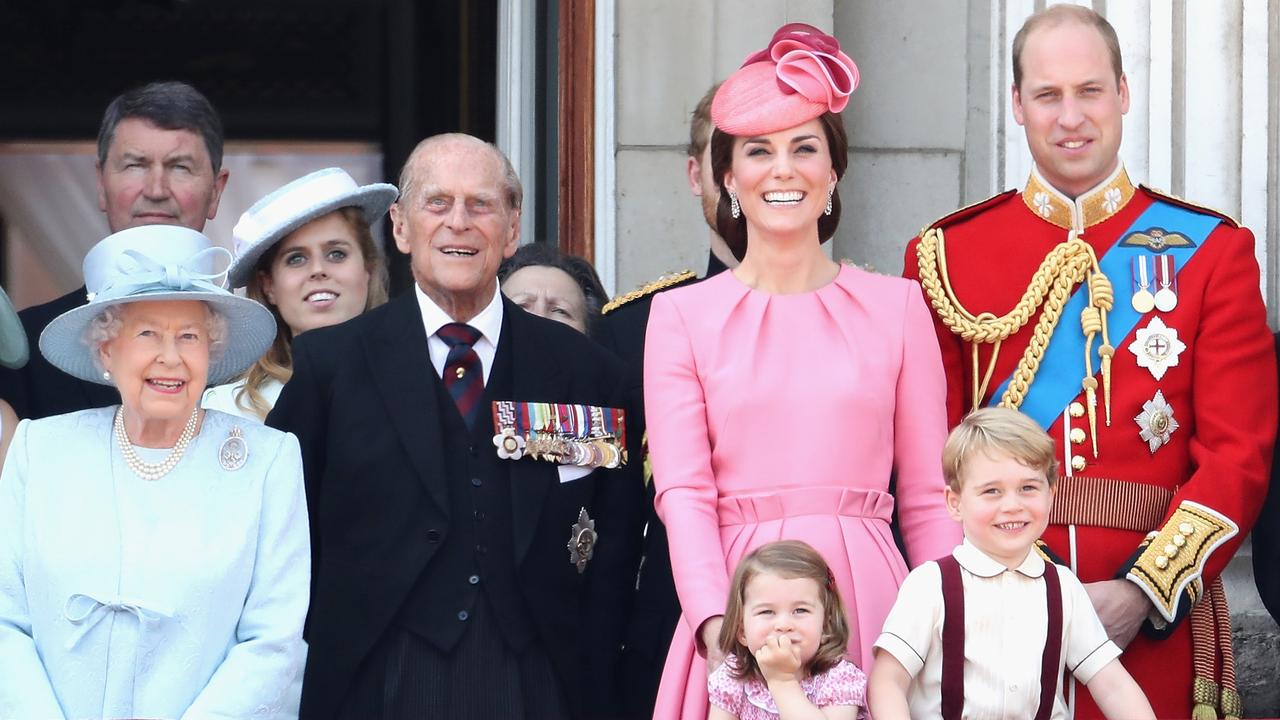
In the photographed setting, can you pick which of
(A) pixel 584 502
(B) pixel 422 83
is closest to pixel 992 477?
(A) pixel 584 502

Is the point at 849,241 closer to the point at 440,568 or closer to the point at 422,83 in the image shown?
the point at 440,568

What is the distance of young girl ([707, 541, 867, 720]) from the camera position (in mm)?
3680

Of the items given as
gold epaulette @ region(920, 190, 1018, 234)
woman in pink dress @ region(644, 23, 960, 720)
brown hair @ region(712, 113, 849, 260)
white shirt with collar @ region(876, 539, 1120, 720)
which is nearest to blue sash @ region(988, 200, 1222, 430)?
gold epaulette @ region(920, 190, 1018, 234)

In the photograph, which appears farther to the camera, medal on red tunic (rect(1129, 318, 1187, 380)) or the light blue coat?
medal on red tunic (rect(1129, 318, 1187, 380))

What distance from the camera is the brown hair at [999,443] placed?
3779 millimetres

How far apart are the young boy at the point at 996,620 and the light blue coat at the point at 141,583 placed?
1129mm

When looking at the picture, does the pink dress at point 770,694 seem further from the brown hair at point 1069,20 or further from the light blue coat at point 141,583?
the brown hair at point 1069,20

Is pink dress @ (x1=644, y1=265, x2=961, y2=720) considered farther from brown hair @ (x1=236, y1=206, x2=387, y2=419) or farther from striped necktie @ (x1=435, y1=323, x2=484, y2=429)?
brown hair @ (x1=236, y1=206, x2=387, y2=419)

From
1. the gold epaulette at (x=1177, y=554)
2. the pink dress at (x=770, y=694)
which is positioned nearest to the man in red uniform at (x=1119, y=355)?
the gold epaulette at (x=1177, y=554)

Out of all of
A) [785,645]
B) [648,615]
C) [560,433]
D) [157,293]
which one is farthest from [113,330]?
[785,645]

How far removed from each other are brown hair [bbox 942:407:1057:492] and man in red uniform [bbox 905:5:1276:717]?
52cm

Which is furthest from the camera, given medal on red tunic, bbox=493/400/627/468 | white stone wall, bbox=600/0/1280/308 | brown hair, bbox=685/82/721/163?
white stone wall, bbox=600/0/1280/308

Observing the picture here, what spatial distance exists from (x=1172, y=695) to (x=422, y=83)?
5.76m

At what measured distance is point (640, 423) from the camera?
4.68 m
